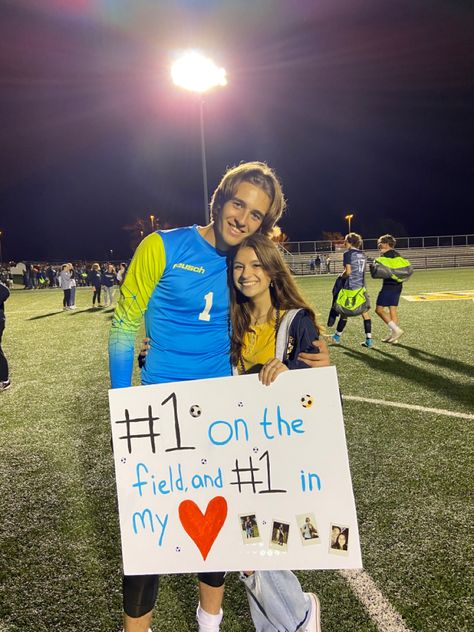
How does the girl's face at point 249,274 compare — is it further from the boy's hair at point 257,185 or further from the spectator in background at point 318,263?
the spectator in background at point 318,263

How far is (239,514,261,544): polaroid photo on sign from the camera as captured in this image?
67.9 inches

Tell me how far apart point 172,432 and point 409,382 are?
568cm

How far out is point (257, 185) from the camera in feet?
6.97

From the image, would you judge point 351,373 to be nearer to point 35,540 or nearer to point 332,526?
point 35,540

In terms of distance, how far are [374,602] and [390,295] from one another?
7.68 metres

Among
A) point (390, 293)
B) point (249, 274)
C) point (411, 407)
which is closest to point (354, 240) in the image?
point (390, 293)

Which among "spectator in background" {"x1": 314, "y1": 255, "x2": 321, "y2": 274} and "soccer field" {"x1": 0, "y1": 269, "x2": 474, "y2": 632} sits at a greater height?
"soccer field" {"x1": 0, "y1": 269, "x2": 474, "y2": 632}

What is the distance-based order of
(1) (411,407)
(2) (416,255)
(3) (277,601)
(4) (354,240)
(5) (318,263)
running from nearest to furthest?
(3) (277,601)
(1) (411,407)
(4) (354,240)
(5) (318,263)
(2) (416,255)

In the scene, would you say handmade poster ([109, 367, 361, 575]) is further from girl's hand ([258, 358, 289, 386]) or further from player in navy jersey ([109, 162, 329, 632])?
player in navy jersey ([109, 162, 329, 632])

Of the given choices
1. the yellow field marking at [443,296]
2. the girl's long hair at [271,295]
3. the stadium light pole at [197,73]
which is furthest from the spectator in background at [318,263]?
the girl's long hair at [271,295]

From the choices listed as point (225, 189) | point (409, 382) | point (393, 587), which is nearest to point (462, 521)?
point (393, 587)

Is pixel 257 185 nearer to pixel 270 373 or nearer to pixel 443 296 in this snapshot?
pixel 270 373

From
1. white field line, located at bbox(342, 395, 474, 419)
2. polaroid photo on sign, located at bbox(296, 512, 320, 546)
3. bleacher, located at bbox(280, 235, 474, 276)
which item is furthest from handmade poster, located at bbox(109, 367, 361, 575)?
bleacher, located at bbox(280, 235, 474, 276)

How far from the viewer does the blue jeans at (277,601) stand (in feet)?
6.52
